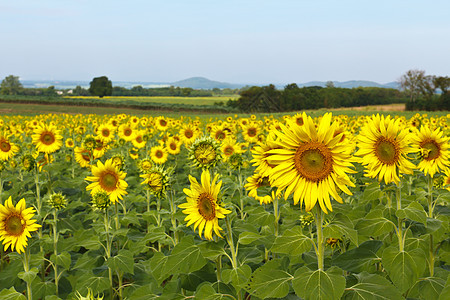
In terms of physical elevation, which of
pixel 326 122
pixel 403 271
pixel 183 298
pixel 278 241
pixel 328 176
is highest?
pixel 326 122

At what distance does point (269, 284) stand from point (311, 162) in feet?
2.62

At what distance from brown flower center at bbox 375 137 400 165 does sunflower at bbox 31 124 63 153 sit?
5957 mm

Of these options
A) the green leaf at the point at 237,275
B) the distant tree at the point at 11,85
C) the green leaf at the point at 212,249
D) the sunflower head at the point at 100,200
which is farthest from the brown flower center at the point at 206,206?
the distant tree at the point at 11,85

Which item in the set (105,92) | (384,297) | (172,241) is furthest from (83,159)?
(105,92)

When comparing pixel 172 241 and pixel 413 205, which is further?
pixel 172 241

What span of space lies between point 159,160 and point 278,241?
6.02 m

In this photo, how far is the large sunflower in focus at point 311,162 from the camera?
1.93 metres

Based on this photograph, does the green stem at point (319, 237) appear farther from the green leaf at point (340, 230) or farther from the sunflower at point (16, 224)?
the sunflower at point (16, 224)

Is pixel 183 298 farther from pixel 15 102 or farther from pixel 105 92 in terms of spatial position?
pixel 105 92

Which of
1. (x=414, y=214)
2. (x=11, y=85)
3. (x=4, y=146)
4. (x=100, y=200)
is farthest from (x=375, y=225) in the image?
(x=11, y=85)

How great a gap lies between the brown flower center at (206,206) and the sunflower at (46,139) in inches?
202

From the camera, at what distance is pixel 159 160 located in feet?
25.8

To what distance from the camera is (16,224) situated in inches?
138

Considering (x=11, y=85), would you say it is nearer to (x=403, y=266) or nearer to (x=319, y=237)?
(x=319, y=237)
